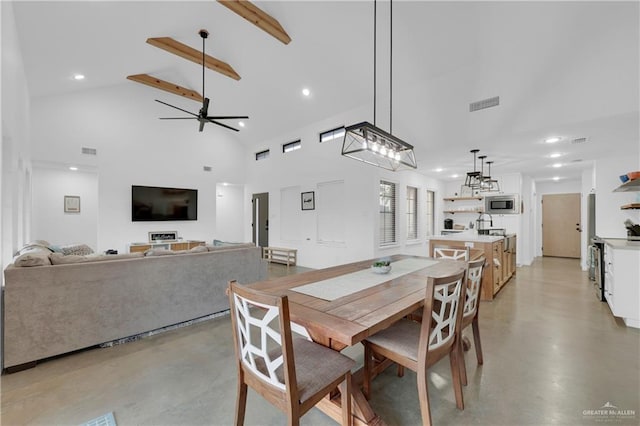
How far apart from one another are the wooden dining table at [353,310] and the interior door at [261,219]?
5.83 metres

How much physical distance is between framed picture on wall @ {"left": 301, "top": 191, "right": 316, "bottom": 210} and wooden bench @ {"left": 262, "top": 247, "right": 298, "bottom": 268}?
115 centimetres

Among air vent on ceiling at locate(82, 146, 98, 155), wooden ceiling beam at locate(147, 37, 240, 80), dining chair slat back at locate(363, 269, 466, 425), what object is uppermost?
wooden ceiling beam at locate(147, 37, 240, 80)

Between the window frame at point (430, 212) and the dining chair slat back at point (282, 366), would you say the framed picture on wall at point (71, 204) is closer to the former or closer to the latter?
the dining chair slat back at point (282, 366)

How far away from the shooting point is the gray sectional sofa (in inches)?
85.6

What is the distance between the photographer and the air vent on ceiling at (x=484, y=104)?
12.1 ft

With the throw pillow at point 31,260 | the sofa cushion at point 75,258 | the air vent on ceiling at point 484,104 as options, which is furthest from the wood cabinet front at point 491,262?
the throw pillow at point 31,260

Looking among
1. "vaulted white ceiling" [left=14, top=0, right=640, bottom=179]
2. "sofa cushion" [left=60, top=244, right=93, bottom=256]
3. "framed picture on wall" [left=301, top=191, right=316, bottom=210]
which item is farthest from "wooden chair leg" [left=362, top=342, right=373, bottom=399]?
"sofa cushion" [left=60, top=244, right=93, bottom=256]

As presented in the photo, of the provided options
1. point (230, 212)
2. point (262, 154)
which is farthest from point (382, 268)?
point (230, 212)

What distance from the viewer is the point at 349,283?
2.07m

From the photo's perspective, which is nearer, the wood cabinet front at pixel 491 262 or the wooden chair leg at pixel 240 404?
the wooden chair leg at pixel 240 404

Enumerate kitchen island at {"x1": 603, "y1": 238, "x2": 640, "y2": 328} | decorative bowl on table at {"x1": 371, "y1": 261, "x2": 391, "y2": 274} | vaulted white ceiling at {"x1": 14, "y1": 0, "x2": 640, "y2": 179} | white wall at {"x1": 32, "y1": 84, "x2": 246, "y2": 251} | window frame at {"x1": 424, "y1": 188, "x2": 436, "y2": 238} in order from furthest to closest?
window frame at {"x1": 424, "y1": 188, "x2": 436, "y2": 238} < white wall at {"x1": 32, "y1": 84, "x2": 246, "y2": 251} < kitchen island at {"x1": 603, "y1": 238, "x2": 640, "y2": 328} < vaulted white ceiling at {"x1": 14, "y1": 0, "x2": 640, "y2": 179} < decorative bowl on table at {"x1": 371, "y1": 261, "x2": 391, "y2": 274}

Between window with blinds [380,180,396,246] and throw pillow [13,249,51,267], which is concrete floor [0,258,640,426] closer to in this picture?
throw pillow [13,249,51,267]

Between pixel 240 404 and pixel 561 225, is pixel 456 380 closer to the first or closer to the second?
pixel 240 404

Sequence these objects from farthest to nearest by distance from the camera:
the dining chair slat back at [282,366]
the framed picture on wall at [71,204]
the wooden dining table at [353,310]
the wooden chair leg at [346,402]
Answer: the framed picture on wall at [71,204] → the wooden chair leg at [346,402] → the wooden dining table at [353,310] → the dining chair slat back at [282,366]
